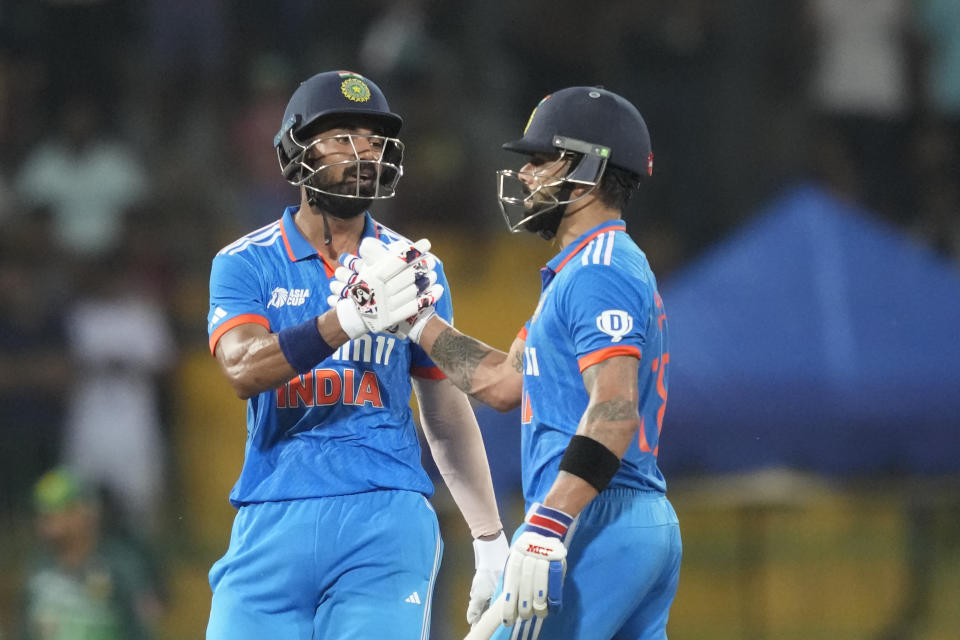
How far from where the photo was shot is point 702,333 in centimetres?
786

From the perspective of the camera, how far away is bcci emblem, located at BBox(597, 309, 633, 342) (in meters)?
3.83

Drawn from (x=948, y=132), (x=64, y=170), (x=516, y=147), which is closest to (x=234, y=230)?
(x=64, y=170)

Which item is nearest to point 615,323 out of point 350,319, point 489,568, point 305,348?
point 350,319

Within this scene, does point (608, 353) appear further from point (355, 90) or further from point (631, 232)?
point (631, 232)

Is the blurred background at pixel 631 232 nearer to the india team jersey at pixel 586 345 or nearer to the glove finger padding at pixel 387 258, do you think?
the glove finger padding at pixel 387 258

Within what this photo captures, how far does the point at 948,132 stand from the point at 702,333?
535cm

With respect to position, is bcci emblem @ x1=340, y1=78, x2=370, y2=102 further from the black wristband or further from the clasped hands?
the black wristband

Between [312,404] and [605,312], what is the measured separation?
0.99m

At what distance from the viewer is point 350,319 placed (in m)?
4.09

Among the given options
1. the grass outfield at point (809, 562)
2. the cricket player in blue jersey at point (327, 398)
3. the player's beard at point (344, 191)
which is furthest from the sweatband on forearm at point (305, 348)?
the grass outfield at point (809, 562)

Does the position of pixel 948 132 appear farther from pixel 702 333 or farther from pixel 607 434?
pixel 607 434

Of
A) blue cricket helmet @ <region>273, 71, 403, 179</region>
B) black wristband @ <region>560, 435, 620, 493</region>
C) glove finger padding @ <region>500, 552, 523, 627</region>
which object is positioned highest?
blue cricket helmet @ <region>273, 71, 403, 179</region>

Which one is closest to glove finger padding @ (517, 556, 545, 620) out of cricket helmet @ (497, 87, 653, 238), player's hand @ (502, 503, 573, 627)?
player's hand @ (502, 503, 573, 627)

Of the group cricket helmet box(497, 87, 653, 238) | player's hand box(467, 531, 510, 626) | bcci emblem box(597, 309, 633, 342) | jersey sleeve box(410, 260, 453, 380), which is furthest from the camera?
player's hand box(467, 531, 510, 626)
